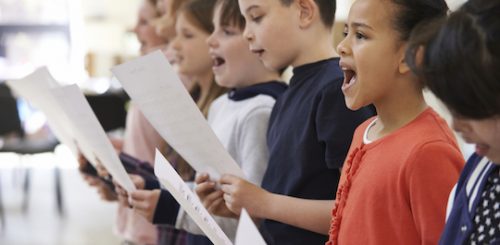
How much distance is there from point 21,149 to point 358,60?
495 cm

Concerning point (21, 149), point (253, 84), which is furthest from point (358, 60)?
point (21, 149)

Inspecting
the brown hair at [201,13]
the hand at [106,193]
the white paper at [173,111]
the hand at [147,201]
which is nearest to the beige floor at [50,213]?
the hand at [106,193]

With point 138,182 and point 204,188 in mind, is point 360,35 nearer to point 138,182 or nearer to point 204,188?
point 204,188

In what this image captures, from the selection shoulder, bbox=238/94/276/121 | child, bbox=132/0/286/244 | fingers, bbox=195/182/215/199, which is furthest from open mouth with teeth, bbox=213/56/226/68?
fingers, bbox=195/182/215/199

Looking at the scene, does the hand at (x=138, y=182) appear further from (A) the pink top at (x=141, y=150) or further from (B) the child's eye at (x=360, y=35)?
(B) the child's eye at (x=360, y=35)

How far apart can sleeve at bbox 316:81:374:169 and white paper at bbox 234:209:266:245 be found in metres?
0.43

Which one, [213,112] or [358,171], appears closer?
[358,171]

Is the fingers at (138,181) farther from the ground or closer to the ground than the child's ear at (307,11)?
closer to the ground

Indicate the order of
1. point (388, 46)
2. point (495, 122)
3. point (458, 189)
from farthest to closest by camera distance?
point (388, 46) < point (458, 189) < point (495, 122)

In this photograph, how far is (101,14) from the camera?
9.71 metres

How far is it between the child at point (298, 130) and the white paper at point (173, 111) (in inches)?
1.9

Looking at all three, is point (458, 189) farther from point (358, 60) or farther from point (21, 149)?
point (21, 149)

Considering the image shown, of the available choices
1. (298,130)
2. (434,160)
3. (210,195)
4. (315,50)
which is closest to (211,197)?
(210,195)

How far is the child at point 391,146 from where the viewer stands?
110 cm
